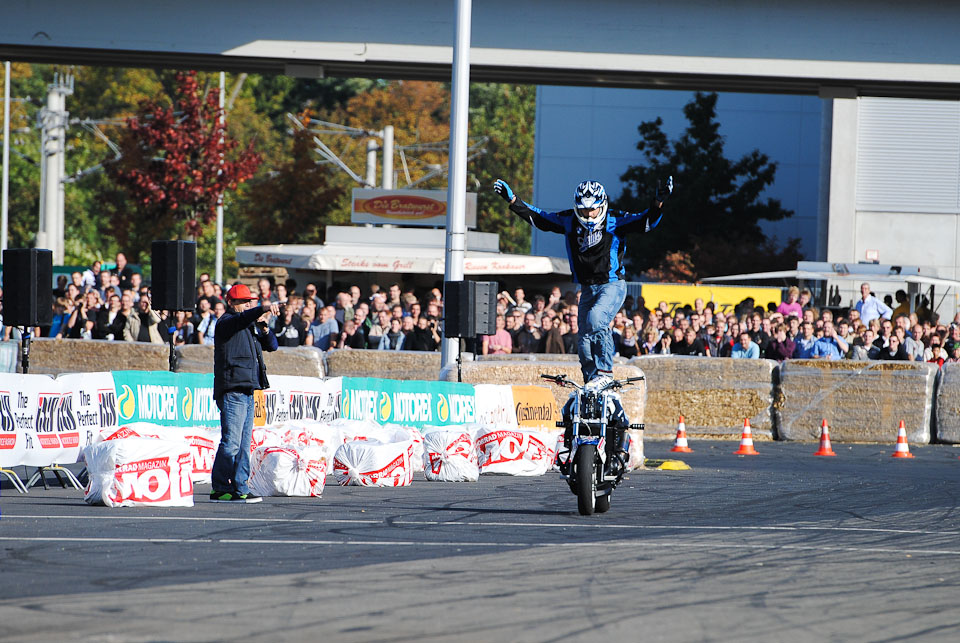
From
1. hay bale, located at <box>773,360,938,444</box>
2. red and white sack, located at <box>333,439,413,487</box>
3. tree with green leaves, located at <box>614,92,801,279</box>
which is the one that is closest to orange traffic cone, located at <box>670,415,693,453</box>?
hay bale, located at <box>773,360,938,444</box>

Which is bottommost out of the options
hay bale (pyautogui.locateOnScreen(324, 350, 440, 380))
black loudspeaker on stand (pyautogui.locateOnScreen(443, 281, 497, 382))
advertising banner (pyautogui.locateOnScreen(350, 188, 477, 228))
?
hay bale (pyautogui.locateOnScreen(324, 350, 440, 380))

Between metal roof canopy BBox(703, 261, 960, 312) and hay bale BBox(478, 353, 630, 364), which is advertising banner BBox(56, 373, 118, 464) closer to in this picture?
hay bale BBox(478, 353, 630, 364)

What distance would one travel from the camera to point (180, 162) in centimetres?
4359

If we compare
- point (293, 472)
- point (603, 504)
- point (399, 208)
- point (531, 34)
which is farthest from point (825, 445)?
point (399, 208)

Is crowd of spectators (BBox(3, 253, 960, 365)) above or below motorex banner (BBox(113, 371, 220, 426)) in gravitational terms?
above

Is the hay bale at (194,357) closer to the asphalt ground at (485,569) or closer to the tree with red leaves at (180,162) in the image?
the asphalt ground at (485,569)

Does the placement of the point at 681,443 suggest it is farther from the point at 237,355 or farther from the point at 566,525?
the point at 566,525

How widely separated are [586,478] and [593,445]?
10.1 inches

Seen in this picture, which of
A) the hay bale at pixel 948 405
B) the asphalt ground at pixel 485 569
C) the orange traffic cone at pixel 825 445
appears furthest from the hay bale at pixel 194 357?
the hay bale at pixel 948 405

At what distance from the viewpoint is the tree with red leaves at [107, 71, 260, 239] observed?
43844 mm

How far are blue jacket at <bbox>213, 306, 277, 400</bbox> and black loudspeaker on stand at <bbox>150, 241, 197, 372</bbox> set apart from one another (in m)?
4.50

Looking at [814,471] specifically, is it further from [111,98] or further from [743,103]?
[111,98]

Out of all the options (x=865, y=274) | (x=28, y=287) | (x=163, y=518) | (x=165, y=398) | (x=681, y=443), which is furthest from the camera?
(x=865, y=274)

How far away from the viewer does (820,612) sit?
22.1ft
